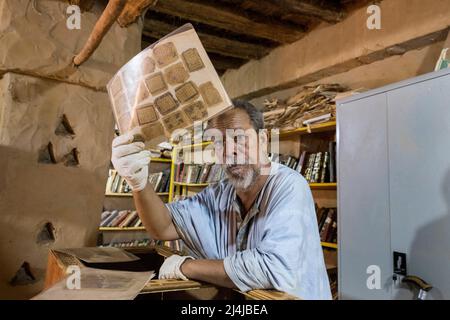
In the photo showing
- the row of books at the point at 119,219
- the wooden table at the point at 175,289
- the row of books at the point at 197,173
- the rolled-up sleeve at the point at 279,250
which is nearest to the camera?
the wooden table at the point at 175,289

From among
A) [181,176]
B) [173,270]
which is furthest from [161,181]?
[173,270]

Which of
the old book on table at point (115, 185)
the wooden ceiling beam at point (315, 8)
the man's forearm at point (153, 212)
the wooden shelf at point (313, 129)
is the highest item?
the wooden ceiling beam at point (315, 8)

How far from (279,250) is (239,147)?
17.5 inches

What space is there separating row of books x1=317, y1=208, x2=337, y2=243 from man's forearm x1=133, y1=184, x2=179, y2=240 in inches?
50.4

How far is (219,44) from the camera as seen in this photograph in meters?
2.71

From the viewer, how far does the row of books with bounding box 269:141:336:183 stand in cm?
203

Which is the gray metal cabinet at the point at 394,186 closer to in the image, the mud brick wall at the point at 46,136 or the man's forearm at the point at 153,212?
the man's forearm at the point at 153,212

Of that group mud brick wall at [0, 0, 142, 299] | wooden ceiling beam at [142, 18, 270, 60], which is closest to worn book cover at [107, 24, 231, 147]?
mud brick wall at [0, 0, 142, 299]

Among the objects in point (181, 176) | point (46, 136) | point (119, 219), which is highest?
point (46, 136)

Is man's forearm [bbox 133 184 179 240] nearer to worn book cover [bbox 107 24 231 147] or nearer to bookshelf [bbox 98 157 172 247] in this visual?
worn book cover [bbox 107 24 231 147]

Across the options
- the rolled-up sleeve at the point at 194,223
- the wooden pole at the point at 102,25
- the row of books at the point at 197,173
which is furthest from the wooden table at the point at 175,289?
the row of books at the point at 197,173

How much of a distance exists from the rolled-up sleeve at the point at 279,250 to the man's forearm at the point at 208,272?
2 cm

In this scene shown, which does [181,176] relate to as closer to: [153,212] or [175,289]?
[153,212]

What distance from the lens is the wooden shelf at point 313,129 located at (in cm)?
203
